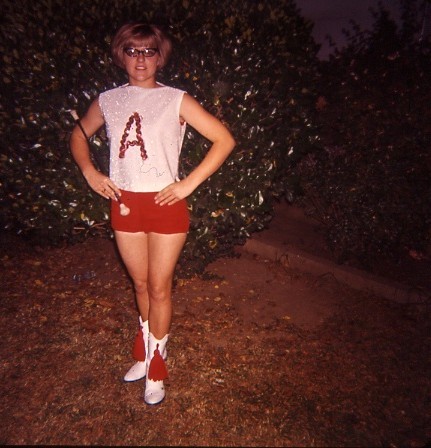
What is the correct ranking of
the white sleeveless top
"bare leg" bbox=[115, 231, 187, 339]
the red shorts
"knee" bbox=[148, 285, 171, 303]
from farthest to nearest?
"knee" bbox=[148, 285, 171, 303], "bare leg" bbox=[115, 231, 187, 339], the red shorts, the white sleeveless top

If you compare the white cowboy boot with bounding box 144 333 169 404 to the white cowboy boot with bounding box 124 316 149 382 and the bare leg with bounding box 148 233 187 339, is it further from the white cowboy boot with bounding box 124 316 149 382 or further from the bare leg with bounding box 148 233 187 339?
the white cowboy boot with bounding box 124 316 149 382

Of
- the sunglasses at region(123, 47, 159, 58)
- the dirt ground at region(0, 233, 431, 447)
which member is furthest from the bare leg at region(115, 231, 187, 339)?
the sunglasses at region(123, 47, 159, 58)

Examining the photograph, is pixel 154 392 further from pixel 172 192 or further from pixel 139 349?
pixel 172 192

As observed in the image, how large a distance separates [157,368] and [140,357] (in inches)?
13.5

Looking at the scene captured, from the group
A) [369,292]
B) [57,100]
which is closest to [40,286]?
[57,100]

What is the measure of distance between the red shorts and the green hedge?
112cm

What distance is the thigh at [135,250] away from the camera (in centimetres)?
247

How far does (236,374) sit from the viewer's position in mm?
3125

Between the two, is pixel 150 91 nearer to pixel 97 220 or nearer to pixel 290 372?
pixel 97 220

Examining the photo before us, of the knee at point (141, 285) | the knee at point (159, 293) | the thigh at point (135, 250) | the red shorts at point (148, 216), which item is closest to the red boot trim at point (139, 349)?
the knee at point (141, 285)

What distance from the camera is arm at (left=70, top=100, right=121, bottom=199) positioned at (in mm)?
2363

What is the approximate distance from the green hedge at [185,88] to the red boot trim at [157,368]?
1312mm

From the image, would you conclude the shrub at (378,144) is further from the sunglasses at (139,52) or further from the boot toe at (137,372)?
the sunglasses at (139,52)

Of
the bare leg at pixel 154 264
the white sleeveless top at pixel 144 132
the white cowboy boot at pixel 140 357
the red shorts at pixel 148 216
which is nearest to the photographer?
the white sleeveless top at pixel 144 132
